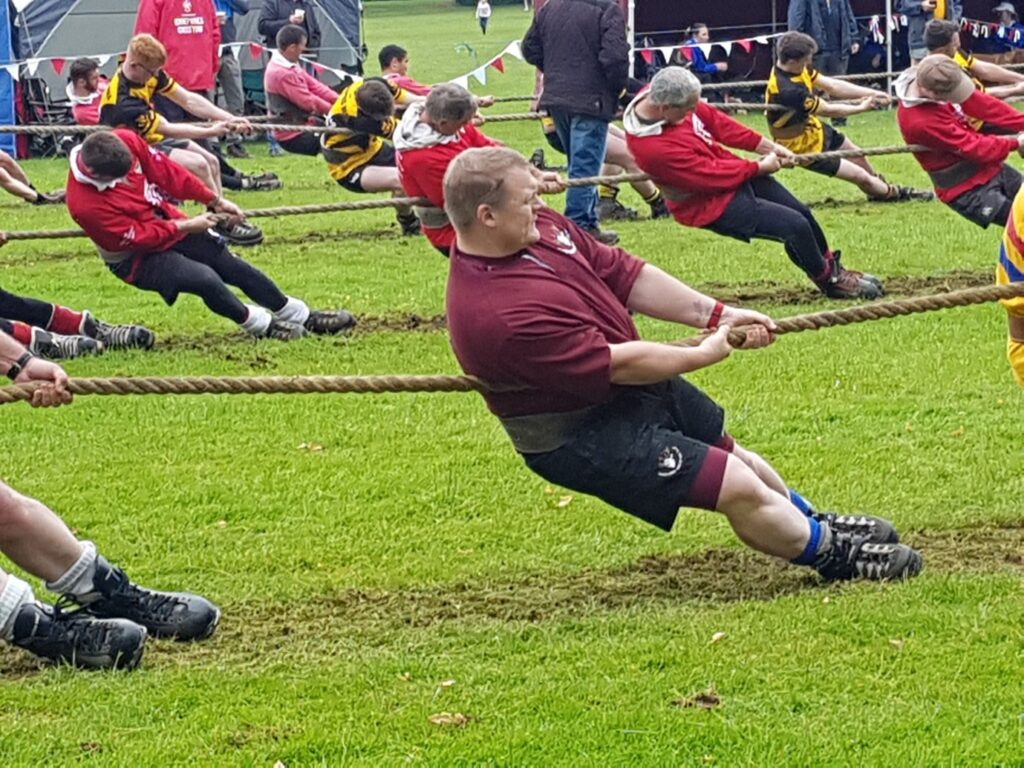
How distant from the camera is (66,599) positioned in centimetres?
563

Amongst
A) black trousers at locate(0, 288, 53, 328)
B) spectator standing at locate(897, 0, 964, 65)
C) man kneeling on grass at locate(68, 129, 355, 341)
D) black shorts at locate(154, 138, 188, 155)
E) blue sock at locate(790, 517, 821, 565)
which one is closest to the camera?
blue sock at locate(790, 517, 821, 565)

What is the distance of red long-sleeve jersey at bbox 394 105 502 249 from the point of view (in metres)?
10.6

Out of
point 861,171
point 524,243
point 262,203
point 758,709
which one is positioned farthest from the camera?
point 262,203

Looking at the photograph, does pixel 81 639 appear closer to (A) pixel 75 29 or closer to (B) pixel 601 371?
(B) pixel 601 371

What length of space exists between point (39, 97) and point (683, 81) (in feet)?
40.3

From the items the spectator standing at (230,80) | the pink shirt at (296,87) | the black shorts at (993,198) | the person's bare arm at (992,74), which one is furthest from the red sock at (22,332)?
the spectator standing at (230,80)

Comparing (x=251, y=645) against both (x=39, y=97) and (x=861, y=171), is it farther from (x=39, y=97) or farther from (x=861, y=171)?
(x=39, y=97)

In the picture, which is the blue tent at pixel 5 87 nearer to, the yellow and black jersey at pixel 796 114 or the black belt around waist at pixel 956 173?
the yellow and black jersey at pixel 796 114

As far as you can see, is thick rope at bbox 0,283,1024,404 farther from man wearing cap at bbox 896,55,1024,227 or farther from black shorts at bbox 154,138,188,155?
black shorts at bbox 154,138,188,155

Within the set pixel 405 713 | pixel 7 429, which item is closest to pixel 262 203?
pixel 7 429

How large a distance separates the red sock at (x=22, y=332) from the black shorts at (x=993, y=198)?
5.50 meters

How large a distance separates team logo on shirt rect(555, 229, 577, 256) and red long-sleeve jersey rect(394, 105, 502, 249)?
500 cm

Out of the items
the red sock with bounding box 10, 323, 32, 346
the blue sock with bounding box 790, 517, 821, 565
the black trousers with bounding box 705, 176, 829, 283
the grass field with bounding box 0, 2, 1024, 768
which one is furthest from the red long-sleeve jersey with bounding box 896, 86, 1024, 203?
the blue sock with bounding box 790, 517, 821, 565

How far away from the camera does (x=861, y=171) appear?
14.1 metres
